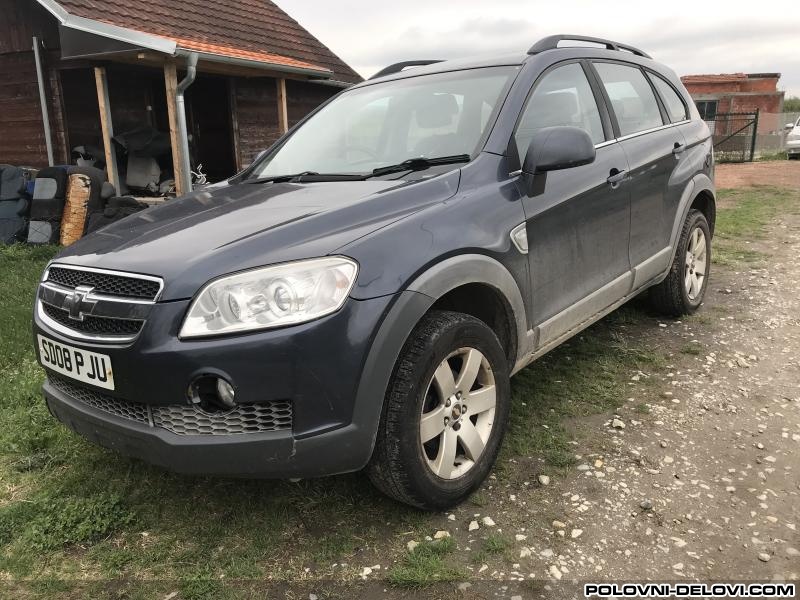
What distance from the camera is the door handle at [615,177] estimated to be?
3.43 m

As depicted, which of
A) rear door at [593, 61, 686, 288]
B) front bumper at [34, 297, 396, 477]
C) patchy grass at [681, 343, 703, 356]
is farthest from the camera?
patchy grass at [681, 343, 703, 356]

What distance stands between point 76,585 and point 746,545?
237cm

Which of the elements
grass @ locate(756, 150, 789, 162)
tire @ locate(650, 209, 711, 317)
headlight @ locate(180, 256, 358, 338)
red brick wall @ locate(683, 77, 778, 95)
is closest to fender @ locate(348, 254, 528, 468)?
headlight @ locate(180, 256, 358, 338)

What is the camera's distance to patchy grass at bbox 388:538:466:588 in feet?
7.23

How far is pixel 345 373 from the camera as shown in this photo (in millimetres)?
2090

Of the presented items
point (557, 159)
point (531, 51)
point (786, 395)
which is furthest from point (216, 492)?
point (786, 395)

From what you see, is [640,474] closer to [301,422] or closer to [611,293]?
[611,293]

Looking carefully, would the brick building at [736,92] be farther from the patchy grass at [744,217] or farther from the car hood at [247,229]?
the car hood at [247,229]

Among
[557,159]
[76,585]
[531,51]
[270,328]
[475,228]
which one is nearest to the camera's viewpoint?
[270,328]

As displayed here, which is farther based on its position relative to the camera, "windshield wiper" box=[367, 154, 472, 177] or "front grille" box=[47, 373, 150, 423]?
"windshield wiper" box=[367, 154, 472, 177]

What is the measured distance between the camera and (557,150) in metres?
2.76

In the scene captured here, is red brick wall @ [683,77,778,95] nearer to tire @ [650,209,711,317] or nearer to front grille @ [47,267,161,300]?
tire @ [650,209,711,317]

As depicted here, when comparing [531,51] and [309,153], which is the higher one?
[531,51]

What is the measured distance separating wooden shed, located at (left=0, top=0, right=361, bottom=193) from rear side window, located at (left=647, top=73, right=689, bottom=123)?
5849 mm
